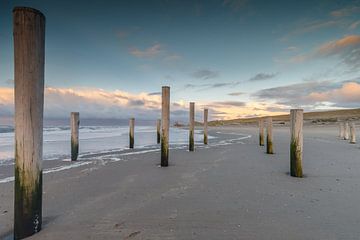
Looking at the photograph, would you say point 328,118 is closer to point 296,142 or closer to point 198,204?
point 296,142

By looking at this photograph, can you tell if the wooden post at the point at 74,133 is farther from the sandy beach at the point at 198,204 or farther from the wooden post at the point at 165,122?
the wooden post at the point at 165,122

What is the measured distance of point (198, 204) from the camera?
378 centimetres

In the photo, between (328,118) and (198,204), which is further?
(328,118)

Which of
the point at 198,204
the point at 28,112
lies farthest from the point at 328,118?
the point at 28,112

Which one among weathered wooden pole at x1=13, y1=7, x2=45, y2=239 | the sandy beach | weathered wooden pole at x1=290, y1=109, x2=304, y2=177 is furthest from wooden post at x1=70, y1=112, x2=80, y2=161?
weathered wooden pole at x1=290, y1=109, x2=304, y2=177

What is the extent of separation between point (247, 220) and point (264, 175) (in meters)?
2.85

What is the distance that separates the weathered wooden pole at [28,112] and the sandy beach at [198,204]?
0.31 m

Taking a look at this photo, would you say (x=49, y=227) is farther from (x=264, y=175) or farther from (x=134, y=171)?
(x=264, y=175)

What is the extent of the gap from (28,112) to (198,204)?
252 cm

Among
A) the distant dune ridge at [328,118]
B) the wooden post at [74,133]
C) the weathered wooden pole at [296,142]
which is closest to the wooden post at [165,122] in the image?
the weathered wooden pole at [296,142]

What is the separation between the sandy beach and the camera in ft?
9.48

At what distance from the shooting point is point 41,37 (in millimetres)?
2840

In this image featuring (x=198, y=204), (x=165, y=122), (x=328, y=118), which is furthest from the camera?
(x=328, y=118)

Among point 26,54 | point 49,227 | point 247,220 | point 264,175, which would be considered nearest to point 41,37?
point 26,54
